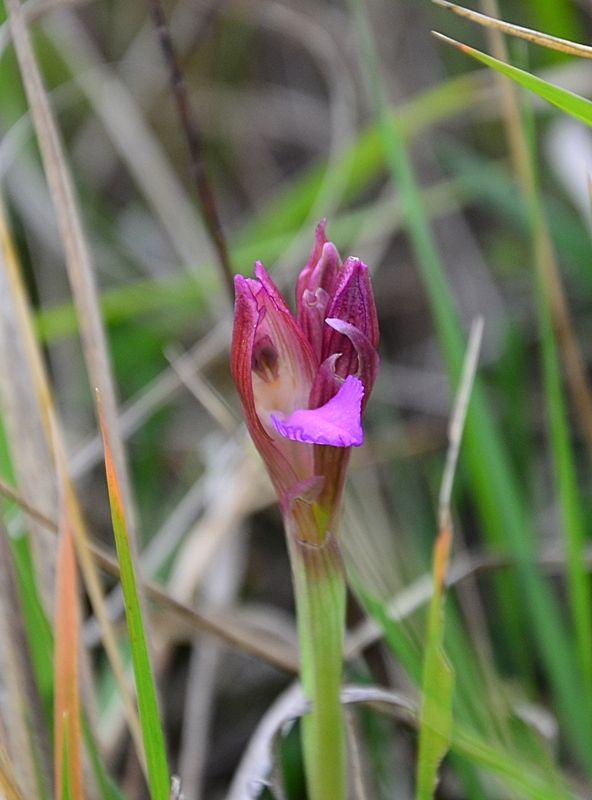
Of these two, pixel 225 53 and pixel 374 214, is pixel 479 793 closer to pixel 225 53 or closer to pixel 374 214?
pixel 374 214

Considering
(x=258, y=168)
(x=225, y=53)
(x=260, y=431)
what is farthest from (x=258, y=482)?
(x=225, y=53)

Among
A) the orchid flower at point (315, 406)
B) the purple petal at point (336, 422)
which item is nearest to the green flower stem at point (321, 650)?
the orchid flower at point (315, 406)

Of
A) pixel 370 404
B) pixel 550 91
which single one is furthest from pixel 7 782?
pixel 370 404

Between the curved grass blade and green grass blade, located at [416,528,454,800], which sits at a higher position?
the curved grass blade

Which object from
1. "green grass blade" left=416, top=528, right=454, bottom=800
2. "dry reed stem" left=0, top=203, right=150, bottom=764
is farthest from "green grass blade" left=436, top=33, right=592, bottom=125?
"dry reed stem" left=0, top=203, right=150, bottom=764

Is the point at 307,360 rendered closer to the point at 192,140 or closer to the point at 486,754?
the point at 486,754

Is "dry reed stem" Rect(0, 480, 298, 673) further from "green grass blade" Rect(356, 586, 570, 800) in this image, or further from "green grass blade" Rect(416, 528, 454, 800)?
"green grass blade" Rect(416, 528, 454, 800)

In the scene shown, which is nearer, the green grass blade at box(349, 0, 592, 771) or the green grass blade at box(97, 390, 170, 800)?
the green grass blade at box(97, 390, 170, 800)
